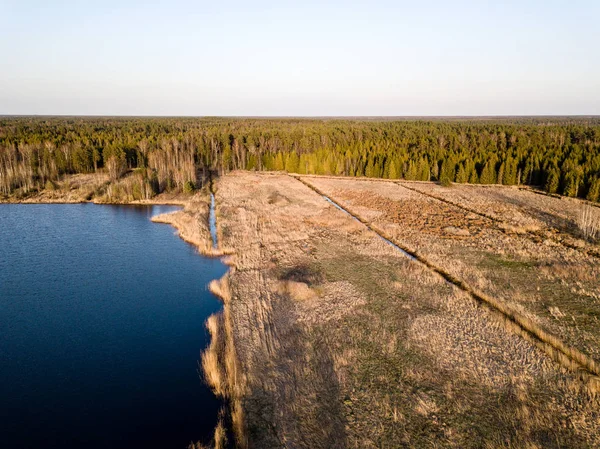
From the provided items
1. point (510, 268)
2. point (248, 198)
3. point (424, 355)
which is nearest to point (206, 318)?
point (424, 355)

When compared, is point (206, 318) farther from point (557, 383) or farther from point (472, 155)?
point (472, 155)

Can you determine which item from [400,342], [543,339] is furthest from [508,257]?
[400,342]

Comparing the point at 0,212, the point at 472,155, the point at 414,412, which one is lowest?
the point at 414,412

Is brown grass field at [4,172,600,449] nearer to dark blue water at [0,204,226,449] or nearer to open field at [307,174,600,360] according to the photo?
open field at [307,174,600,360]

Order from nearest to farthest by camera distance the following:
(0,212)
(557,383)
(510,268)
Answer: (557,383), (510,268), (0,212)

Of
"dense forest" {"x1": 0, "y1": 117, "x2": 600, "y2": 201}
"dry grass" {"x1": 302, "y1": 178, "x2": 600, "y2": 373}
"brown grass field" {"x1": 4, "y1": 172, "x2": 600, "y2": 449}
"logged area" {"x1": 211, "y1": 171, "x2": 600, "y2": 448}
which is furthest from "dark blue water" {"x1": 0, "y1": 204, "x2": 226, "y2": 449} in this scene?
"dense forest" {"x1": 0, "y1": 117, "x2": 600, "y2": 201}

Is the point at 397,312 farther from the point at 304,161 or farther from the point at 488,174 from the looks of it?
the point at 304,161

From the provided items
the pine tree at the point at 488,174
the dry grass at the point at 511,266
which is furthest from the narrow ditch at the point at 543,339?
the pine tree at the point at 488,174

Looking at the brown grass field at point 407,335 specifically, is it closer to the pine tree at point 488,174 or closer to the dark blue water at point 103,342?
the dark blue water at point 103,342
